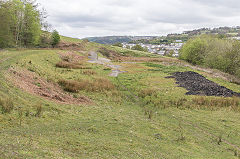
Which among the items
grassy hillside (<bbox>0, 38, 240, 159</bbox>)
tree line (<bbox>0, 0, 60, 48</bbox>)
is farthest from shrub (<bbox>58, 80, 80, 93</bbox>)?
tree line (<bbox>0, 0, 60, 48</bbox>)

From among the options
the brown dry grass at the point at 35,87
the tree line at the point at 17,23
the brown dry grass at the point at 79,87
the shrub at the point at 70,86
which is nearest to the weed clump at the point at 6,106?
the brown dry grass at the point at 35,87

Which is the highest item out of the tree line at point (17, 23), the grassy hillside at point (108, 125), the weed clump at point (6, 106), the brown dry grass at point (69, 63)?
the tree line at point (17, 23)

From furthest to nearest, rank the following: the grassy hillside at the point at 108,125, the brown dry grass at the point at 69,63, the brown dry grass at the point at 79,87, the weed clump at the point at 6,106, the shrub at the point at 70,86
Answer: the brown dry grass at the point at 69,63 → the brown dry grass at the point at 79,87 → the shrub at the point at 70,86 → the weed clump at the point at 6,106 → the grassy hillside at the point at 108,125

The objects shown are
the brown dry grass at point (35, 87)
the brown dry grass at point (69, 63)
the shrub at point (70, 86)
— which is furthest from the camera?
the brown dry grass at point (69, 63)

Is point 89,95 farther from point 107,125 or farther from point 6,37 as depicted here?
point 6,37

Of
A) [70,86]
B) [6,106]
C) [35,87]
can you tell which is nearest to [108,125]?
[6,106]

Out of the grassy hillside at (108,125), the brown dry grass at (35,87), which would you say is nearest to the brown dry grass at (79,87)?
the grassy hillside at (108,125)

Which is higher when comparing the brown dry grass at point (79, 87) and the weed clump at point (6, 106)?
the weed clump at point (6, 106)

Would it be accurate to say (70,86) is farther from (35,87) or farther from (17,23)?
(17,23)

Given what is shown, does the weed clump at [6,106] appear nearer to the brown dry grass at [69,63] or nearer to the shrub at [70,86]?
the shrub at [70,86]

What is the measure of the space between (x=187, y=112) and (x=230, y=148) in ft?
25.9

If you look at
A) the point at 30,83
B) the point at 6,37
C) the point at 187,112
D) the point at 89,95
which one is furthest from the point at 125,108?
the point at 6,37

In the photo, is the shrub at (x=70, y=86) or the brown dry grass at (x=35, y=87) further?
the shrub at (x=70, y=86)

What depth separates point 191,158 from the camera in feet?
37.0
